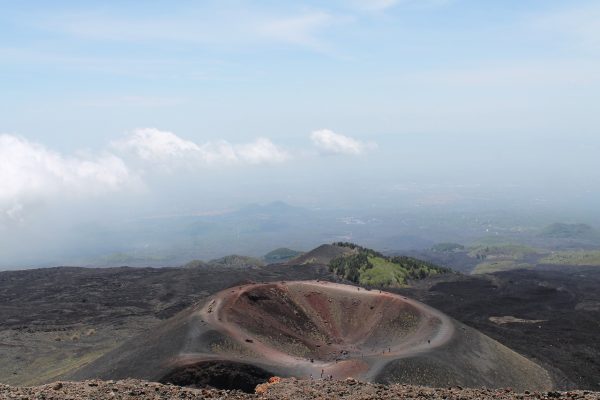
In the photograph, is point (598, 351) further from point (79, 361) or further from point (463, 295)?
point (79, 361)

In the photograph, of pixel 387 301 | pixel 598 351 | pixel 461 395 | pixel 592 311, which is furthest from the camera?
pixel 592 311

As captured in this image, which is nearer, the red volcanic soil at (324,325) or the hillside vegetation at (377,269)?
the red volcanic soil at (324,325)

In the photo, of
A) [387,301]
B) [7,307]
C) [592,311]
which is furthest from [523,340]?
[7,307]

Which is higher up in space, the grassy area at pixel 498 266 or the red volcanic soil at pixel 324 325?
the red volcanic soil at pixel 324 325

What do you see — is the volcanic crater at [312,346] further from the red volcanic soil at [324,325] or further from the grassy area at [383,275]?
the grassy area at [383,275]

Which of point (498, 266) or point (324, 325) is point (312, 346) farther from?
point (498, 266)

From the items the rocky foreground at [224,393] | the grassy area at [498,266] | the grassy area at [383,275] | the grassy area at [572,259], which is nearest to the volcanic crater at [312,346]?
the rocky foreground at [224,393]
